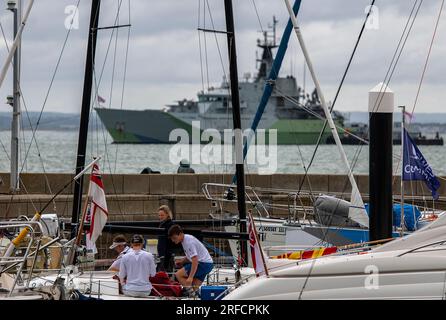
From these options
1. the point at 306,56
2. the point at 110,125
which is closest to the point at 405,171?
the point at 306,56

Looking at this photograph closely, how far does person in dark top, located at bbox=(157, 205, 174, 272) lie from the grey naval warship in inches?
3819

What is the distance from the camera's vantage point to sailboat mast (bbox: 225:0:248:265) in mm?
14781

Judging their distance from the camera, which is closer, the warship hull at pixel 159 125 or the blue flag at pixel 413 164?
the blue flag at pixel 413 164

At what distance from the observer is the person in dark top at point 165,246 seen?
13.0m

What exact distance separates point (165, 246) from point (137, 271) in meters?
1.63

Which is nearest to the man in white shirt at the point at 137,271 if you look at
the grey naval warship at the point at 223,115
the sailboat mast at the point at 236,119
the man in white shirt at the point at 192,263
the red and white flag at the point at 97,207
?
the man in white shirt at the point at 192,263

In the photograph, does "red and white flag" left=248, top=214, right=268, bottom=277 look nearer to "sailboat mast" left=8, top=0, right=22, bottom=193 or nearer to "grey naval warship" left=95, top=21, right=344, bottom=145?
"sailboat mast" left=8, top=0, right=22, bottom=193

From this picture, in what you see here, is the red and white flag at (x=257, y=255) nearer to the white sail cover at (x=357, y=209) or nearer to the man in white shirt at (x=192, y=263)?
the man in white shirt at (x=192, y=263)

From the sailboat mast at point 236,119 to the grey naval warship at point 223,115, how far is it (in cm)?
9511

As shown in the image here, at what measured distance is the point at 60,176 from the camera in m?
25.0

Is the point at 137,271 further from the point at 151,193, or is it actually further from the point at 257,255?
the point at 151,193

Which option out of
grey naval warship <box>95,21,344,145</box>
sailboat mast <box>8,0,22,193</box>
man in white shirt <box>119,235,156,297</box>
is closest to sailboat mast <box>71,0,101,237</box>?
man in white shirt <box>119,235,156,297</box>

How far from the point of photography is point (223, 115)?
363 feet
